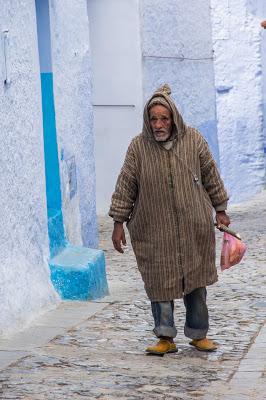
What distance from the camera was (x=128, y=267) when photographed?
1152 centimetres

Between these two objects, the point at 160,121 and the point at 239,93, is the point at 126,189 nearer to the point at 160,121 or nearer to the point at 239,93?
the point at 160,121

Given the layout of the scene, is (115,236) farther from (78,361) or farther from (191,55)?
(191,55)

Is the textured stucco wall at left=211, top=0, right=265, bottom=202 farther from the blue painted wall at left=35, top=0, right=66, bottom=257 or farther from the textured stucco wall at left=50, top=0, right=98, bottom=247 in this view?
the blue painted wall at left=35, top=0, right=66, bottom=257

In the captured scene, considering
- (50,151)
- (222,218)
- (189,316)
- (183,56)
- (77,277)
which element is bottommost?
(77,277)

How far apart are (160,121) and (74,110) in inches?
154

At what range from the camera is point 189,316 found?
7.25 metres

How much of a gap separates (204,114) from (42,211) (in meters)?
8.74

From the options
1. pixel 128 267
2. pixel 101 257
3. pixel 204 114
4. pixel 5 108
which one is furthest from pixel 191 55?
pixel 5 108

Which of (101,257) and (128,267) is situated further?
(128,267)

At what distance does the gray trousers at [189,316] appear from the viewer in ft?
23.4

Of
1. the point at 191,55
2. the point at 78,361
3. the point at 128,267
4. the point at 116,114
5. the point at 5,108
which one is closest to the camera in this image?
the point at 78,361

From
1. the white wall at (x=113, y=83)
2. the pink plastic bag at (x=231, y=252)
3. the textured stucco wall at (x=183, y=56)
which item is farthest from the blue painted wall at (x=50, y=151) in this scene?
the textured stucco wall at (x=183, y=56)

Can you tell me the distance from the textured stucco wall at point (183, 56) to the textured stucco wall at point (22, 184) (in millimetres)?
7154

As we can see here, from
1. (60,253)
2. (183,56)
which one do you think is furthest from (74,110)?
(183,56)
